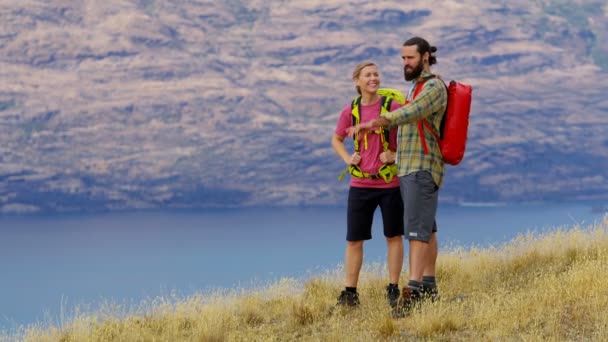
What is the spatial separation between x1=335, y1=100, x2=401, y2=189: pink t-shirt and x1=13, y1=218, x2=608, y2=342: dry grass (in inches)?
42.7

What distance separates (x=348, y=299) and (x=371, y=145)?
1.55 metres

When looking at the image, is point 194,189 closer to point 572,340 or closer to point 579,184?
→ point 579,184

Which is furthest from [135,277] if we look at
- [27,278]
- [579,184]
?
[579,184]

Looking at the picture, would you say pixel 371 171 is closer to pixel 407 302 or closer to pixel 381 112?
pixel 381 112

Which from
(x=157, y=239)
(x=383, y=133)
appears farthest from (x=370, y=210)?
(x=157, y=239)

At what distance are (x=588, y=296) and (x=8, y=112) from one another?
7154 inches

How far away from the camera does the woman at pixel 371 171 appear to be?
7.50 meters

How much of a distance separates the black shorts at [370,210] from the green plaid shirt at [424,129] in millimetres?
358

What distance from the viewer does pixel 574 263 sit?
9.15 metres

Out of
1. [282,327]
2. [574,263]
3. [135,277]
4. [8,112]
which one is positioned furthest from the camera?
[8,112]

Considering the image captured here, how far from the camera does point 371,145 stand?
7.53 meters

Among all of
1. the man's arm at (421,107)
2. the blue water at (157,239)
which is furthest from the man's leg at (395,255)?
the blue water at (157,239)

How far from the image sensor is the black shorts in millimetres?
7617

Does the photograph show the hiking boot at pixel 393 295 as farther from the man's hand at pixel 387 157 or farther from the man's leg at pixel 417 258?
the man's hand at pixel 387 157
